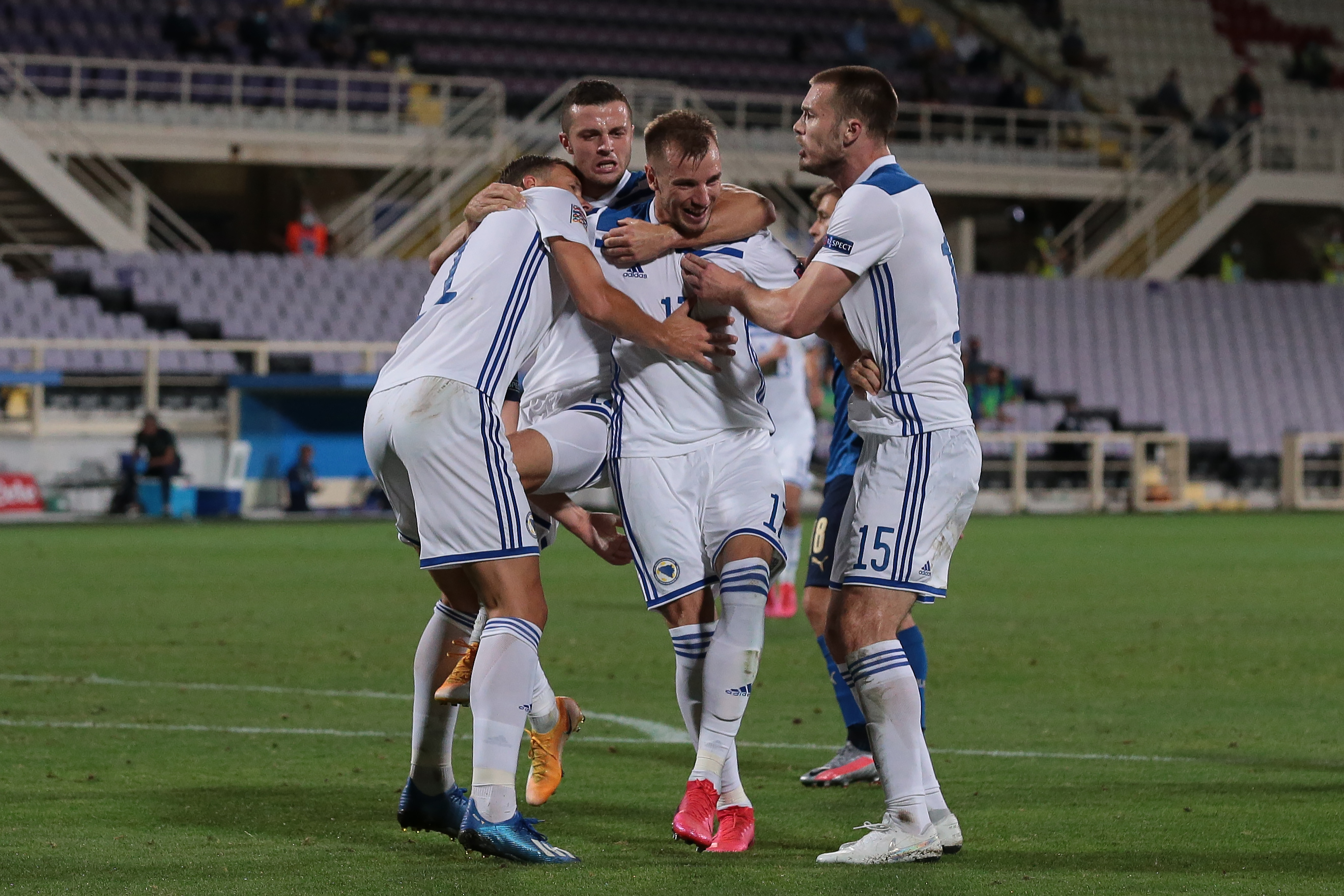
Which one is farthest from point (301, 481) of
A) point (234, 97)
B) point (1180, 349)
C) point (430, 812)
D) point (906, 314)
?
point (906, 314)

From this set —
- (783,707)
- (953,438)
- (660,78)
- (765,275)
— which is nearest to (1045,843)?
(953,438)

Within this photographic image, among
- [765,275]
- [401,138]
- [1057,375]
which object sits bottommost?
[765,275]

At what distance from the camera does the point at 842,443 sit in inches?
265

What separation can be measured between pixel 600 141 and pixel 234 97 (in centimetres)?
2558

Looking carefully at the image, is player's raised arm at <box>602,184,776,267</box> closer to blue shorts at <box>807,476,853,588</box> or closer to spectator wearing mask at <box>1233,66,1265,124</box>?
blue shorts at <box>807,476,853,588</box>

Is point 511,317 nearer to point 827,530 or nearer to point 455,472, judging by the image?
point 455,472

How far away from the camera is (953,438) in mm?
5105

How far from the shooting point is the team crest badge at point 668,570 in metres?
5.23

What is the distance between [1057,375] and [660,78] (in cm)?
996

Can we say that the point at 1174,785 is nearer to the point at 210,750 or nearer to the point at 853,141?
the point at 853,141

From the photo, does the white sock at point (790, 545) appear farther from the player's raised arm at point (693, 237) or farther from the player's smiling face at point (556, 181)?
the player's smiling face at point (556, 181)

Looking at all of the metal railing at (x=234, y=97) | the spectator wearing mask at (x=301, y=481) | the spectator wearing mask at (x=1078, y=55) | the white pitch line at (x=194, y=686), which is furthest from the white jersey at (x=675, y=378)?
the spectator wearing mask at (x=1078, y=55)

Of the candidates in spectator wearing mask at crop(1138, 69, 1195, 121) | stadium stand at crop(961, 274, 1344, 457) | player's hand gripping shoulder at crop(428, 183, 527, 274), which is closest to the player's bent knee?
player's hand gripping shoulder at crop(428, 183, 527, 274)

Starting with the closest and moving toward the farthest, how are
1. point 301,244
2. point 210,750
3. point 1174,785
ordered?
point 1174,785, point 210,750, point 301,244
